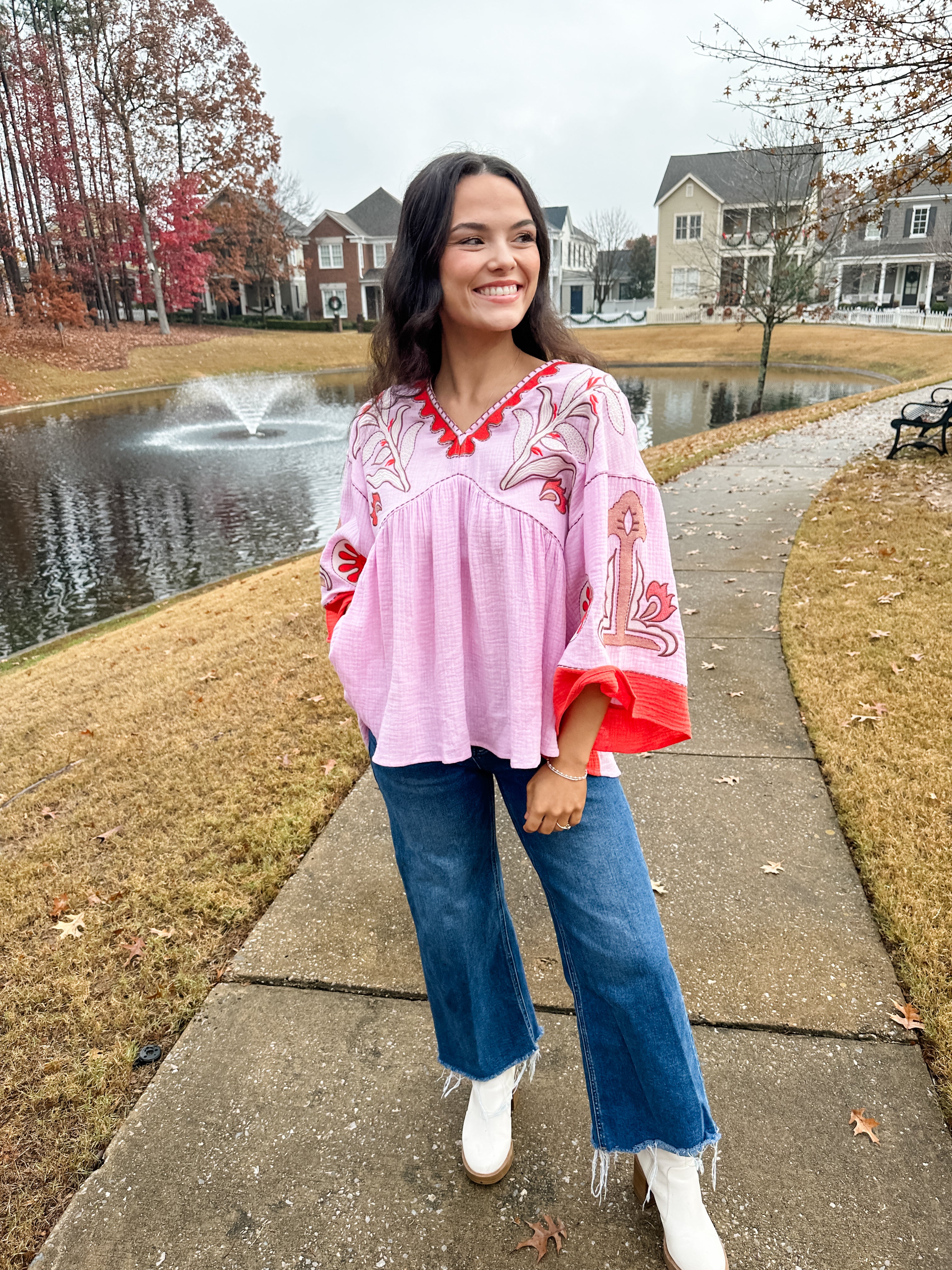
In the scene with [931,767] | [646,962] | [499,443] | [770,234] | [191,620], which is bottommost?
[191,620]

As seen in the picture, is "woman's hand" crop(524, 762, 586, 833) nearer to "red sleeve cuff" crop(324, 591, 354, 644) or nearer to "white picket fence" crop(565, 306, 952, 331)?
"red sleeve cuff" crop(324, 591, 354, 644)

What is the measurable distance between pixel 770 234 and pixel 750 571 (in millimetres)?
4077

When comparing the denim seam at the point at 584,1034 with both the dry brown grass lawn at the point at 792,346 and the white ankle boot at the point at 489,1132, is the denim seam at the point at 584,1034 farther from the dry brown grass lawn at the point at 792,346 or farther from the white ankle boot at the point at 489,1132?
the dry brown grass lawn at the point at 792,346

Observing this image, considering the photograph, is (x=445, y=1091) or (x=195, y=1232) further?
(x=445, y=1091)

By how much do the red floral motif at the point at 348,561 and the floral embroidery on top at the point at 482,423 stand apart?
36 cm

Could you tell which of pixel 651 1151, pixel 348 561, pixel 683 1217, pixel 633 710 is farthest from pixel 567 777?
pixel 683 1217

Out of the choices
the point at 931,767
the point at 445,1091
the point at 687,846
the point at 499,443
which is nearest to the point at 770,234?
the point at 931,767

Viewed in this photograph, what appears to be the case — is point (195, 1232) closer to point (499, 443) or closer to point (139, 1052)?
point (139, 1052)

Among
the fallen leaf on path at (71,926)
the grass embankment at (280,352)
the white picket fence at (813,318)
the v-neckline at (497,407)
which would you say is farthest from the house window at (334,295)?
the v-neckline at (497,407)

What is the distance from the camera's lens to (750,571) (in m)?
6.48

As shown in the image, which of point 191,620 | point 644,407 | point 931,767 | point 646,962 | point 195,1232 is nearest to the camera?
point 646,962

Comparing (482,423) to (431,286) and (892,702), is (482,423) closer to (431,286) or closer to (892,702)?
(431,286)

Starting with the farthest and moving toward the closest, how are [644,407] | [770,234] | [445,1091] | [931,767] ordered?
[644,407] < [770,234] < [931,767] < [445,1091]

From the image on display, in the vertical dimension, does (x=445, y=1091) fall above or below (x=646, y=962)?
below
